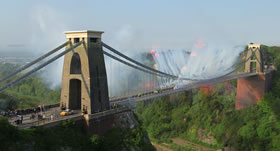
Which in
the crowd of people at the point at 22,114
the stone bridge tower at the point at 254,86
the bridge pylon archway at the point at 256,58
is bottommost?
the crowd of people at the point at 22,114

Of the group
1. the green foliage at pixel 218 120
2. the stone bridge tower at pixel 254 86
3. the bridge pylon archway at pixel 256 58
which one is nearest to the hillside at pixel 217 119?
the green foliage at pixel 218 120

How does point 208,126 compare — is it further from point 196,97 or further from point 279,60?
point 279,60

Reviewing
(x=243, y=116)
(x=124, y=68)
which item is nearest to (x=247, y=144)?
(x=243, y=116)

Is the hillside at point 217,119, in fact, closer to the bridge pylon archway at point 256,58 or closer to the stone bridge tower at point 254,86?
the stone bridge tower at point 254,86

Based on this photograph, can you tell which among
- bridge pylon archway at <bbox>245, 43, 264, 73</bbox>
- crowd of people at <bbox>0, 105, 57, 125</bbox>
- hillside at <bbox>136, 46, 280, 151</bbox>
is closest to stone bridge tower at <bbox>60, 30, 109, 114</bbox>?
crowd of people at <bbox>0, 105, 57, 125</bbox>

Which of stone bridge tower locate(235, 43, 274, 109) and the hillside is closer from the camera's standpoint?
the hillside

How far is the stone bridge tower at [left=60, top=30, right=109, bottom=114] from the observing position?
66.3 feet

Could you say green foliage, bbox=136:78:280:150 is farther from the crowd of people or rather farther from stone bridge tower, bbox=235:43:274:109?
the crowd of people

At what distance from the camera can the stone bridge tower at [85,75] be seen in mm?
20219

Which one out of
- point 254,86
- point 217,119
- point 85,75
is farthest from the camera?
point 217,119

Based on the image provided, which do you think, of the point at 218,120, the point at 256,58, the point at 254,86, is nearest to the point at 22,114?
the point at 218,120

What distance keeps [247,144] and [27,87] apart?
173 ft

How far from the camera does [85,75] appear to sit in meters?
20.3

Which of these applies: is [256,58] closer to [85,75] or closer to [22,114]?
[85,75]
